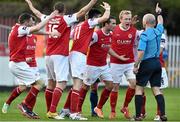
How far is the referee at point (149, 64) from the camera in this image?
19.5m

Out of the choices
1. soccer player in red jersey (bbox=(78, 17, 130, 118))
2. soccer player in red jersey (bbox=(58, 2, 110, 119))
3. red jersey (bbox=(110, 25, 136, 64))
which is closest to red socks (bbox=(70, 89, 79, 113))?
soccer player in red jersey (bbox=(58, 2, 110, 119))

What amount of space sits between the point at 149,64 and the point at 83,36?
1947 millimetres

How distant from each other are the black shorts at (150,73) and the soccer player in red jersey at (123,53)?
2.14 m

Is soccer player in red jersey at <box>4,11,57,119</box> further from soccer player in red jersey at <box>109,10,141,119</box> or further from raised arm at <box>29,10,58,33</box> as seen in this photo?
soccer player in red jersey at <box>109,10,141,119</box>

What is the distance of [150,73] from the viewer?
19.6m

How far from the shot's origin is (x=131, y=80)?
22047mm

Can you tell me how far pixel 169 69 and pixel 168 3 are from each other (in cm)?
882

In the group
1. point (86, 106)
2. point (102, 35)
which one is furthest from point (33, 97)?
point (86, 106)

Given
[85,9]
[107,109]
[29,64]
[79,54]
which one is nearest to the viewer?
[85,9]

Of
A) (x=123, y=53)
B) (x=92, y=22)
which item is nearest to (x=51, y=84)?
(x=92, y=22)

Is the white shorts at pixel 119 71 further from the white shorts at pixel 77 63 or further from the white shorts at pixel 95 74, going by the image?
the white shorts at pixel 77 63

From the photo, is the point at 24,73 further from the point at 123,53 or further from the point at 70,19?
the point at 123,53

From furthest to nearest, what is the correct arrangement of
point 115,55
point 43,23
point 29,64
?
point 29,64, point 115,55, point 43,23

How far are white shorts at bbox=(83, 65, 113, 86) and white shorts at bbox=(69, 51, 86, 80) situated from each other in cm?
102
